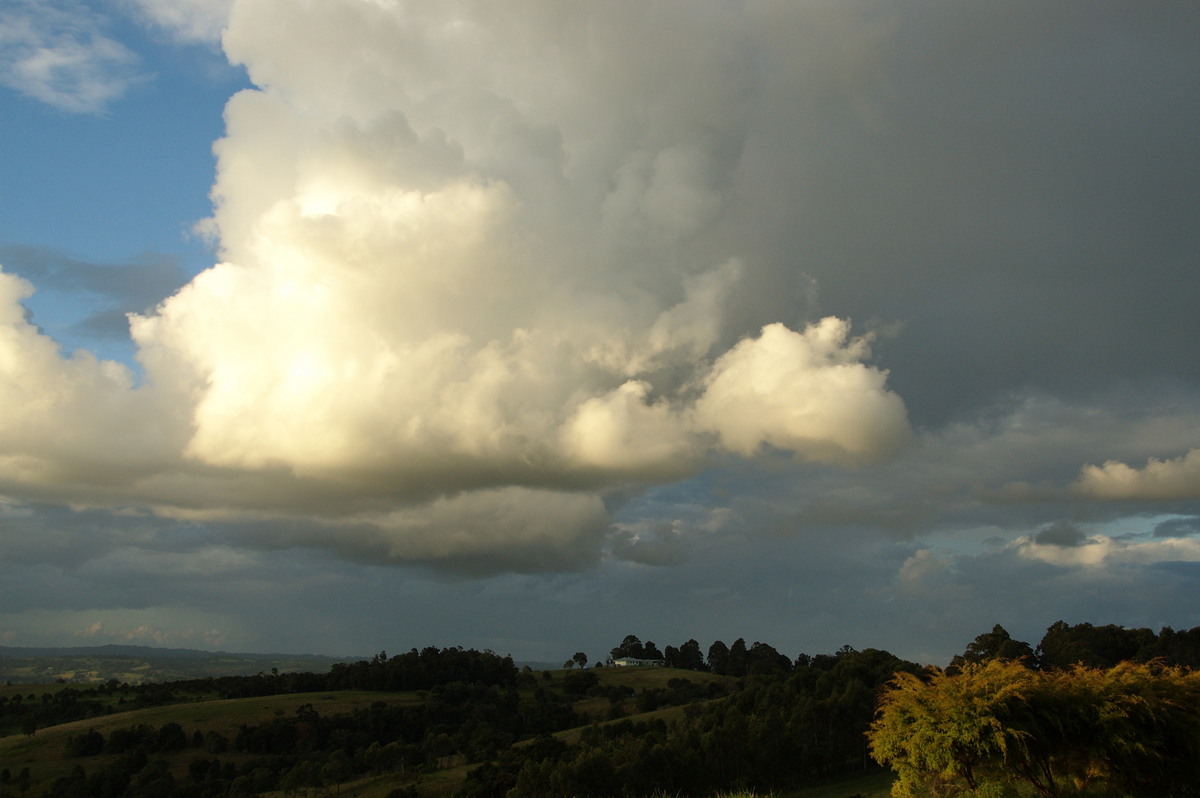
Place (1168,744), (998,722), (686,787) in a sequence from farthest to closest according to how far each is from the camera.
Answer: (686,787) → (1168,744) → (998,722)

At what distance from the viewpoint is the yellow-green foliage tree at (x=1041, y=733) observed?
35625mm

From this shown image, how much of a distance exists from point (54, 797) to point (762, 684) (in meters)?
99.4

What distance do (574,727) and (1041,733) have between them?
129094 millimetres

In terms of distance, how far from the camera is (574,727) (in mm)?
153875

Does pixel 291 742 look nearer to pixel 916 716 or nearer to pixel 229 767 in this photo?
pixel 229 767

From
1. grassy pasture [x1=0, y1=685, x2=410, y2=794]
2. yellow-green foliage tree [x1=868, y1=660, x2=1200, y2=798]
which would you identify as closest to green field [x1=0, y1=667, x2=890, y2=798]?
grassy pasture [x1=0, y1=685, x2=410, y2=794]

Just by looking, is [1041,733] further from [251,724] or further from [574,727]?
[251,724]

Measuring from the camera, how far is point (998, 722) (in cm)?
3397

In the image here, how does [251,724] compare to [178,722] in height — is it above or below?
below

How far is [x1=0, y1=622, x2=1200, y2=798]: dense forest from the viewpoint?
4238cm

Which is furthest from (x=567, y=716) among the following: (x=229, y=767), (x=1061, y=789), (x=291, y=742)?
(x=1061, y=789)

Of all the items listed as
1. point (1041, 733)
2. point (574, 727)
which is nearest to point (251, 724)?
point (574, 727)

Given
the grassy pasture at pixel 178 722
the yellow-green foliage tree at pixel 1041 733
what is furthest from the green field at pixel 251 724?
the yellow-green foliage tree at pixel 1041 733

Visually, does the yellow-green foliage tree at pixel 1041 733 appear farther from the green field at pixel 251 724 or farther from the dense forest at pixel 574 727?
the green field at pixel 251 724
